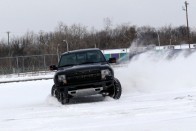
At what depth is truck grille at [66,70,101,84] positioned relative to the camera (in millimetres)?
11602

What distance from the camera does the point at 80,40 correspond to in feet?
275

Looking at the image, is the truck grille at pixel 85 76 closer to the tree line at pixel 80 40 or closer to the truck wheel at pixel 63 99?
the truck wheel at pixel 63 99

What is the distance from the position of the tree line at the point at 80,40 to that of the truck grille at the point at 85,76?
64787 mm

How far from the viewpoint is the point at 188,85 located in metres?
14.8

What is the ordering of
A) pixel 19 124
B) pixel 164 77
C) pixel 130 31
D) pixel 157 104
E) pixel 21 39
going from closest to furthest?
pixel 19 124 → pixel 157 104 → pixel 164 77 → pixel 21 39 → pixel 130 31

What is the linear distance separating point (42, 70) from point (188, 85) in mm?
30704

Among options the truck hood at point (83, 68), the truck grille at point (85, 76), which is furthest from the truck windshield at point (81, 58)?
the truck grille at point (85, 76)

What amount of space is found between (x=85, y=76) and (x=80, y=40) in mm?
72461

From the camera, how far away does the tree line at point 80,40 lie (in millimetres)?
80250

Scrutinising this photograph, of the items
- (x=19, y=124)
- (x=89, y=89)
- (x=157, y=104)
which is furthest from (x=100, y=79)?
(x=19, y=124)

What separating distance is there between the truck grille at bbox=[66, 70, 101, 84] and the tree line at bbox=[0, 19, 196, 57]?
6479cm

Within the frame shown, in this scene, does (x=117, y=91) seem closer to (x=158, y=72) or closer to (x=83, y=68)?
(x=83, y=68)

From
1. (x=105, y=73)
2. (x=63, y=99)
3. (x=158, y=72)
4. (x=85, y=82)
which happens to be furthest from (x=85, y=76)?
(x=158, y=72)

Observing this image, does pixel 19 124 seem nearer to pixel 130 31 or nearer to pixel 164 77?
pixel 164 77
